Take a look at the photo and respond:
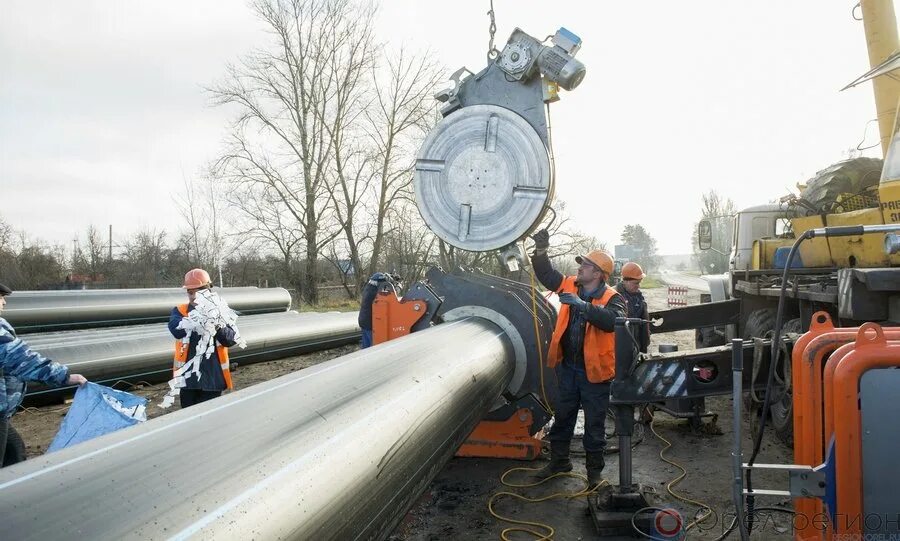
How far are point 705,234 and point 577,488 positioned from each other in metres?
6.65

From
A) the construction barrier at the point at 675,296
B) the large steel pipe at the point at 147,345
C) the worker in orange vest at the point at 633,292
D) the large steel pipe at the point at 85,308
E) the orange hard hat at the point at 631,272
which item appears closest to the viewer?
the worker in orange vest at the point at 633,292

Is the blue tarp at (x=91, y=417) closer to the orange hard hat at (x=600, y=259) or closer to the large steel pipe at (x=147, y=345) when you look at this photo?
the orange hard hat at (x=600, y=259)

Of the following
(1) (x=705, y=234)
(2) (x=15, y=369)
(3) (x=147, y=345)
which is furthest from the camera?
(1) (x=705, y=234)

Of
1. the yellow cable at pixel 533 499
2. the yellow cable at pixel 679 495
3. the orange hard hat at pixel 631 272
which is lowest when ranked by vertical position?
the yellow cable at pixel 679 495

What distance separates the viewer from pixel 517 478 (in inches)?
188

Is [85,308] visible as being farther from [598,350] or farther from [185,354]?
[598,350]

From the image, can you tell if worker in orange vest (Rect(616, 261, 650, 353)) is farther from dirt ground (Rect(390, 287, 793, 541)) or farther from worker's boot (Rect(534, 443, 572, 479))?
worker's boot (Rect(534, 443, 572, 479))

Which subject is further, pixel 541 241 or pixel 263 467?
pixel 541 241

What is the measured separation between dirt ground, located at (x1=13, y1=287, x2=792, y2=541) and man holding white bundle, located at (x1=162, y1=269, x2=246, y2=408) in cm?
194

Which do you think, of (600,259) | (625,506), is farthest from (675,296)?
(625,506)

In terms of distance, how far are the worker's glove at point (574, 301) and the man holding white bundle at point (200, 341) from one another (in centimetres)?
259

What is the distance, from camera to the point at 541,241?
4578mm

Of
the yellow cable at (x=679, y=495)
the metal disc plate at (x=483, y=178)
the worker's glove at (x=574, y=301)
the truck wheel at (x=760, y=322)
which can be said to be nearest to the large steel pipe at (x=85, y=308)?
the metal disc plate at (x=483, y=178)

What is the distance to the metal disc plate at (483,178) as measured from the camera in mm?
4250
